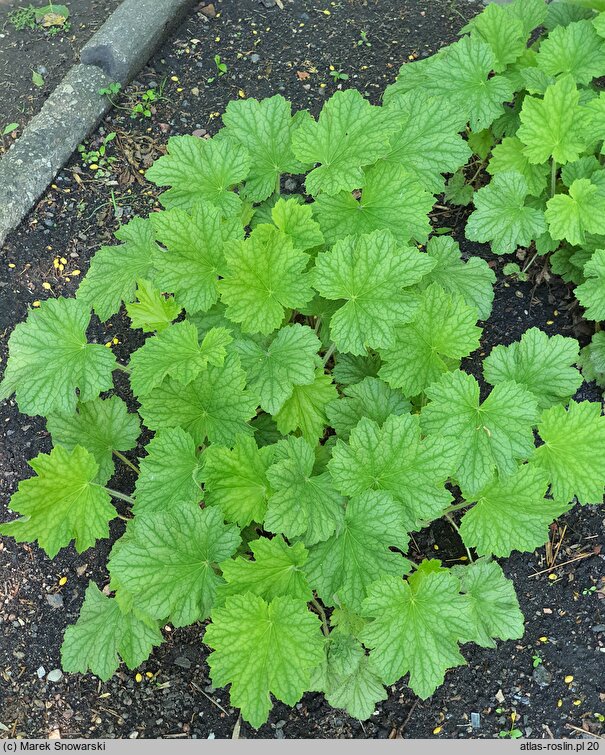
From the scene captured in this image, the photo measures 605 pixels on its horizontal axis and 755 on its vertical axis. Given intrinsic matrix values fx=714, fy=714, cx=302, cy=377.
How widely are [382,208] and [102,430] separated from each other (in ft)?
3.63

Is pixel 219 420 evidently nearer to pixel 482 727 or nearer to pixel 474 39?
pixel 482 727

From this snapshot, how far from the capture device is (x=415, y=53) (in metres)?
3.33

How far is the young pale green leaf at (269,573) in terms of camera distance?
5.90ft

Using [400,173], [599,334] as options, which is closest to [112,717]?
[400,173]

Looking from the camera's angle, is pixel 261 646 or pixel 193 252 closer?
pixel 261 646

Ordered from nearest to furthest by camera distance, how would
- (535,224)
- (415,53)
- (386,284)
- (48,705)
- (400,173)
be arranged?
(386,284)
(400,173)
(48,705)
(535,224)
(415,53)

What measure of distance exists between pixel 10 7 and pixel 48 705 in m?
3.34

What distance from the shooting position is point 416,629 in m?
1.80

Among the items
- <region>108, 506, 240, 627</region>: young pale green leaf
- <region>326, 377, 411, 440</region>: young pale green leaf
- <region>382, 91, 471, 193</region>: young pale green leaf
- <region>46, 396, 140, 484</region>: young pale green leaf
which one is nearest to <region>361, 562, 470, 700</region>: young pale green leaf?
<region>108, 506, 240, 627</region>: young pale green leaf

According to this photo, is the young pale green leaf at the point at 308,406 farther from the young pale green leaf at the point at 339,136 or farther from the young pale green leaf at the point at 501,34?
the young pale green leaf at the point at 501,34

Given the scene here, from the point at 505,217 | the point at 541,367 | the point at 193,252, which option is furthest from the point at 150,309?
the point at 505,217

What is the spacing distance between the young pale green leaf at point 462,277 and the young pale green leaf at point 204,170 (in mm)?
677

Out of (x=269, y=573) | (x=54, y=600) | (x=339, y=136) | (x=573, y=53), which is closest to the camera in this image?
(x=269, y=573)

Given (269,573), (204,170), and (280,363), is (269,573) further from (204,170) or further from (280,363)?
(204,170)
